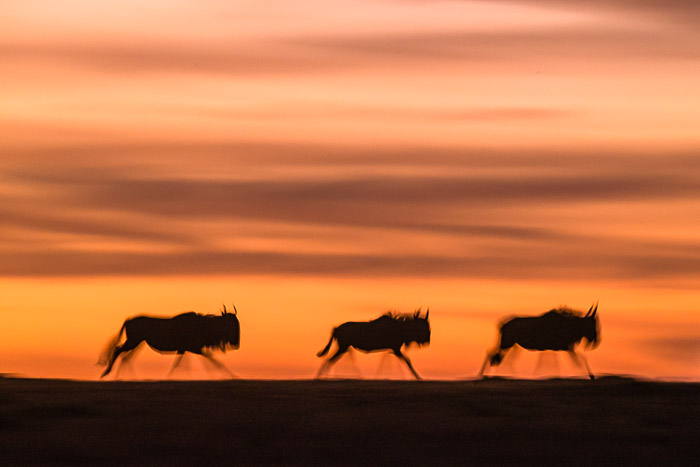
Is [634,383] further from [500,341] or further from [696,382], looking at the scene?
Result: [500,341]

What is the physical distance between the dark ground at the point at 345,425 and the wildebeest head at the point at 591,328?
659 cm

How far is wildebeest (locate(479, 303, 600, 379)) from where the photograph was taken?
101ft

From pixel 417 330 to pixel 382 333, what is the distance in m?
0.76

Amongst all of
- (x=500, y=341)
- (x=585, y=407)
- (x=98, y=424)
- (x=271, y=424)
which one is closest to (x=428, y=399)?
(x=585, y=407)

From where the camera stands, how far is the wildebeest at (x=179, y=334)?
3144cm

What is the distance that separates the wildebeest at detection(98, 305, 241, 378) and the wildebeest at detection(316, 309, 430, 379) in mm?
1947

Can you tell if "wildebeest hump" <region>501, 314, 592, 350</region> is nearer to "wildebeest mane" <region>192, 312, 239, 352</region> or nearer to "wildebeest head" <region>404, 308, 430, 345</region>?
"wildebeest head" <region>404, 308, 430, 345</region>

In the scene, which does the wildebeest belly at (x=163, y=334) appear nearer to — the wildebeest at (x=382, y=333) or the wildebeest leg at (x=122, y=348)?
the wildebeest leg at (x=122, y=348)

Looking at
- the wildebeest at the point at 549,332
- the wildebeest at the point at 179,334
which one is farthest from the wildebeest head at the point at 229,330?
the wildebeest at the point at 549,332

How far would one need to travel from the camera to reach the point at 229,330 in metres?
32.6

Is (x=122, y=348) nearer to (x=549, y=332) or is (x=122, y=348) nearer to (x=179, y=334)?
(x=179, y=334)

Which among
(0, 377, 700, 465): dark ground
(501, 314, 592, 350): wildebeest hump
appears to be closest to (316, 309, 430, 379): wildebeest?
(501, 314, 592, 350): wildebeest hump

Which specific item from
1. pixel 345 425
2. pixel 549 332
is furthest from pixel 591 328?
pixel 345 425

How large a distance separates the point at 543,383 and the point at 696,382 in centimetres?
249
